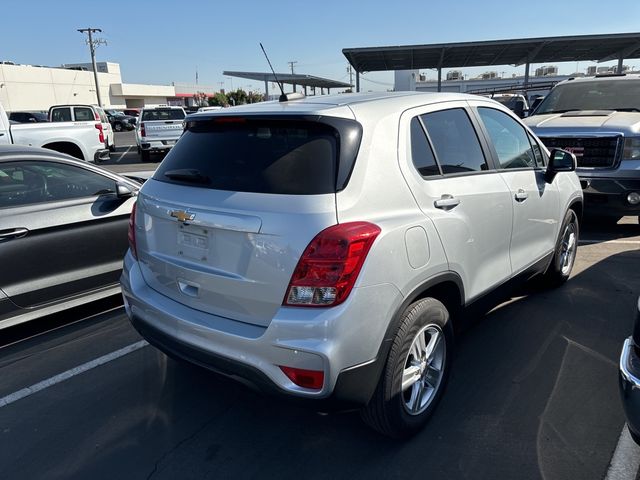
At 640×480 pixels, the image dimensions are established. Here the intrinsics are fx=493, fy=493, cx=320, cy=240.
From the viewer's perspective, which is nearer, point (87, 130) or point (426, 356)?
point (426, 356)

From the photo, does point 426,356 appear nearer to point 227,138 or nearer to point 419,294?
point 419,294

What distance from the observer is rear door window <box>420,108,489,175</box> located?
2.90 m

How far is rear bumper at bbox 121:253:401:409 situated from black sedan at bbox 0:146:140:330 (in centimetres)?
207

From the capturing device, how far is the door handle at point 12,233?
3764mm

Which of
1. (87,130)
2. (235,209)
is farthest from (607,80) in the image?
(87,130)

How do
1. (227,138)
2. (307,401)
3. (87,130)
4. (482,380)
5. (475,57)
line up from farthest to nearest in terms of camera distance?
(475,57) < (87,130) < (482,380) < (227,138) < (307,401)

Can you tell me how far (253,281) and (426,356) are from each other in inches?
44.1

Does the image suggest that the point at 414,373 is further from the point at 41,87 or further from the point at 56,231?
the point at 41,87

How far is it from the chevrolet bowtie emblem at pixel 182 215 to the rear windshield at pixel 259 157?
18 centimetres

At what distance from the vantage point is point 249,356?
2.30 m

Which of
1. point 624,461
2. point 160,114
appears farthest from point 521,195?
point 160,114

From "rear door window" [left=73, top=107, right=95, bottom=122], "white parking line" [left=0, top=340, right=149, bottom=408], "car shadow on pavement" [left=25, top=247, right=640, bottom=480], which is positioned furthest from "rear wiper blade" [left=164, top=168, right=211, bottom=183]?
"rear door window" [left=73, top=107, right=95, bottom=122]

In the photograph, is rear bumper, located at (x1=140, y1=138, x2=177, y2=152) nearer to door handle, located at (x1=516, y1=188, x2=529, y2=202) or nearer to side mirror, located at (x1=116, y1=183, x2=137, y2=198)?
side mirror, located at (x1=116, y1=183, x2=137, y2=198)

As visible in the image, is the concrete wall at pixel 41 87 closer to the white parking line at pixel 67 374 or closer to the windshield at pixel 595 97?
the windshield at pixel 595 97
